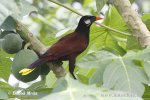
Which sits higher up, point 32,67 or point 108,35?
point 108,35

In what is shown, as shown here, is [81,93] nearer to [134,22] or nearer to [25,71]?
[25,71]

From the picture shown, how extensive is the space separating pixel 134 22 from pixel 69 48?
0.19 m

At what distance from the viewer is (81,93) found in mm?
974

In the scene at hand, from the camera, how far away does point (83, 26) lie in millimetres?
1355

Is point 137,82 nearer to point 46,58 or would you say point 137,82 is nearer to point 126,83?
point 126,83

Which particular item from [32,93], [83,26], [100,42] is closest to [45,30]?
[100,42]

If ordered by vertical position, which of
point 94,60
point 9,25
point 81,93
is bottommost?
point 81,93

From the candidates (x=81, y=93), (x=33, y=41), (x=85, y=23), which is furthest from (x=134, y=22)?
(x=81, y=93)

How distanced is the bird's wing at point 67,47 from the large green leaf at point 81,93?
0.64ft

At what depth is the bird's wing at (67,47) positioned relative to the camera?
121 centimetres

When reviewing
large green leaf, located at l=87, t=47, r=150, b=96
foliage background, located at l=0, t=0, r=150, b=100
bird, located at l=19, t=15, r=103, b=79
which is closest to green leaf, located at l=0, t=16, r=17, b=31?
foliage background, located at l=0, t=0, r=150, b=100

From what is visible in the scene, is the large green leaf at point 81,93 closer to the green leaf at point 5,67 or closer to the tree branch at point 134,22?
the tree branch at point 134,22

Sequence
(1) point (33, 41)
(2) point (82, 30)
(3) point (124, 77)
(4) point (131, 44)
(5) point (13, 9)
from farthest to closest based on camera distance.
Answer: (4) point (131, 44) → (2) point (82, 30) → (1) point (33, 41) → (3) point (124, 77) → (5) point (13, 9)

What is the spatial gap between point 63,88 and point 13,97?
0.66 feet
